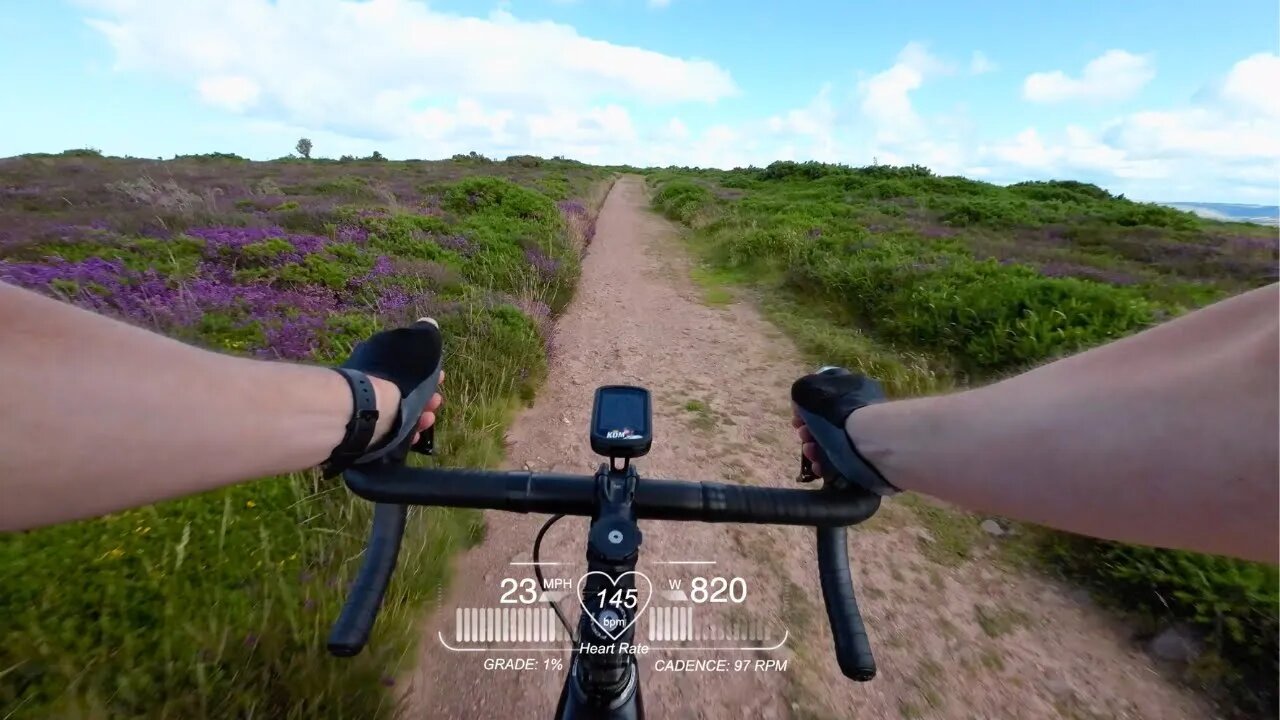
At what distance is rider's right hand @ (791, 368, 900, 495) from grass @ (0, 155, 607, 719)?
185 cm

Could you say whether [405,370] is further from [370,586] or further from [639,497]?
A: [639,497]

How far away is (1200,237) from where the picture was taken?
13375 mm

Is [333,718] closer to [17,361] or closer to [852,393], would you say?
[17,361]

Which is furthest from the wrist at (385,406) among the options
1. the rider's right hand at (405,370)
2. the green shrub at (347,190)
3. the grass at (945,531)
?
the green shrub at (347,190)

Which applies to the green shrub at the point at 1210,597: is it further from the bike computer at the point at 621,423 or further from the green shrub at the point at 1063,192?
the green shrub at the point at 1063,192

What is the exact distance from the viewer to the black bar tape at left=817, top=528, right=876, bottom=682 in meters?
1.09

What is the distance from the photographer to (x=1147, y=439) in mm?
812

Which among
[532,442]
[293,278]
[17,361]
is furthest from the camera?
[293,278]

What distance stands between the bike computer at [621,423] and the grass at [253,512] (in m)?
1.57

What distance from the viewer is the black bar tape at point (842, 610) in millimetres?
1093

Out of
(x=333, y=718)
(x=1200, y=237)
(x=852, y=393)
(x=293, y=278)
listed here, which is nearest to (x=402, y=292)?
(x=293, y=278)

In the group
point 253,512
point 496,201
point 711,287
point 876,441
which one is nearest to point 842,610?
point 876,441

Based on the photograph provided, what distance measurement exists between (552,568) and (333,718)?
1.30 m

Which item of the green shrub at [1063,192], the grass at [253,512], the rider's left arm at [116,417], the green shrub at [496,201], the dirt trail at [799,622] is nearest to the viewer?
the rider's left arm at [116,417]
